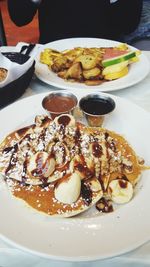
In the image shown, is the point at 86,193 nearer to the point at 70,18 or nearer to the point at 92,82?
the point at 92,82

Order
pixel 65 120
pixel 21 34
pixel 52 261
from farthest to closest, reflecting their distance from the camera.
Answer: pixel 21 34 → pixel 65 120 → pixel 52 261

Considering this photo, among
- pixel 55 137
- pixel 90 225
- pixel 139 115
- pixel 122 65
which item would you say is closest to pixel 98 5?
pixel 122 65

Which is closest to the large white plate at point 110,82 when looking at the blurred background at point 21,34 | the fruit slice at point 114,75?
the fruit slice at point 114,75

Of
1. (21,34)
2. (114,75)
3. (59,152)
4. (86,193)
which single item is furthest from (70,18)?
(21,34)

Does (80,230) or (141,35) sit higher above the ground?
(80,230)

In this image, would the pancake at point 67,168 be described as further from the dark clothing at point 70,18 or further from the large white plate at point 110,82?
the dark clothing at point 70,18
